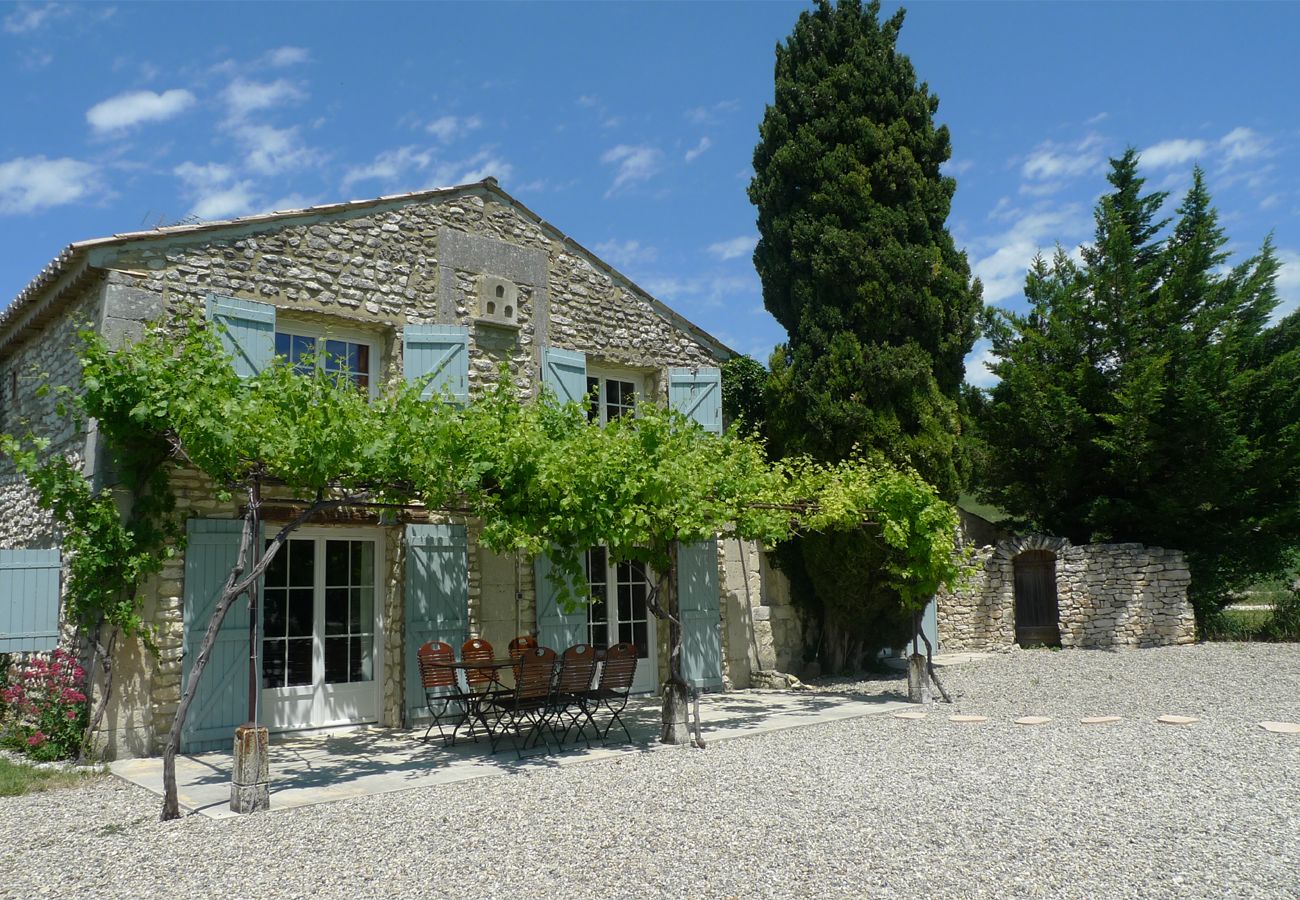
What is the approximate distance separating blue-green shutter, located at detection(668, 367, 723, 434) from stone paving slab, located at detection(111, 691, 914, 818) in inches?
128

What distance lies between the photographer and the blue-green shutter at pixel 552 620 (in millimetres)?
9117

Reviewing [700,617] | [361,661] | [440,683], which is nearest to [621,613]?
[700,617]

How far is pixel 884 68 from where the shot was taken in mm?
11805

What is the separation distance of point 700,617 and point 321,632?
3994 millimetres

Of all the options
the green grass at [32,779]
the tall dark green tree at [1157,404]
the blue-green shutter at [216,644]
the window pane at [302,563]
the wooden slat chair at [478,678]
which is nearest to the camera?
the green grass at [32,779]

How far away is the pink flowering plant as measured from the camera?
23.4ft

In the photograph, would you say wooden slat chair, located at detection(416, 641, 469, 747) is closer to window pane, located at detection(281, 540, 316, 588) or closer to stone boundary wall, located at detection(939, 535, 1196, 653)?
window pane, located at detection(281, 540, 316, 588)

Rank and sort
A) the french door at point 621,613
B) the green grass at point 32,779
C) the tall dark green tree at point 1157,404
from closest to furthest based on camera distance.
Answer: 1. the green grass at point 32,779
2. the french door at point 621,613
3. the tall dark green tree at point 1157,404

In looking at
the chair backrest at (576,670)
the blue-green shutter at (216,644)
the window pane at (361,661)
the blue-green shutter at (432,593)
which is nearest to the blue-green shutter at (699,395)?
the blue-green shutter at (432,593)

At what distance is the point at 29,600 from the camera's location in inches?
276

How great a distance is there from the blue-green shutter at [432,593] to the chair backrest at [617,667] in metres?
1.72

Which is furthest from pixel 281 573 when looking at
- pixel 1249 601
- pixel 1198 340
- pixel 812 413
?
pixel 1249 601

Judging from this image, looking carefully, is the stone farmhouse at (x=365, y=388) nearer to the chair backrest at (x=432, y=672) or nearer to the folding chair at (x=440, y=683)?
the folding chair at (x=440, y=683)

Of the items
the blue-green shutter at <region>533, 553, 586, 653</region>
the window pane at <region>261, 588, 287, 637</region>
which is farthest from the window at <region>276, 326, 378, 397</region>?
the blue-green shutter at <region>533, 553, 586, 653</region>
